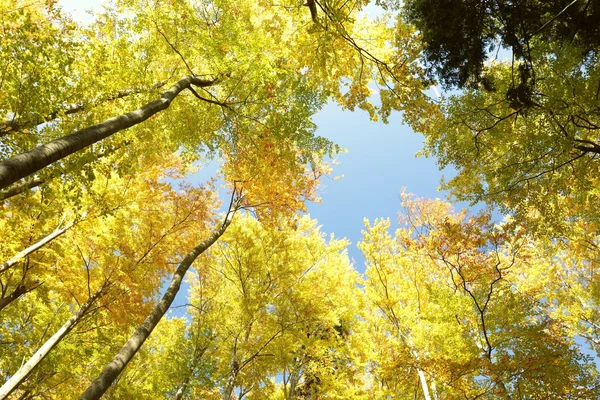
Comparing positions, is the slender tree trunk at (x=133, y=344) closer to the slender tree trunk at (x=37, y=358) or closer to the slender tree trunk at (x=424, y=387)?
the slender tree trunk at (x=37, y=358)

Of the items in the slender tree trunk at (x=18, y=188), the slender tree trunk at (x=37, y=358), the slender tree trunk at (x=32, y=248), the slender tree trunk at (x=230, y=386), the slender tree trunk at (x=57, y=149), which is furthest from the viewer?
the slender tree trunk at (x=230, y=386)

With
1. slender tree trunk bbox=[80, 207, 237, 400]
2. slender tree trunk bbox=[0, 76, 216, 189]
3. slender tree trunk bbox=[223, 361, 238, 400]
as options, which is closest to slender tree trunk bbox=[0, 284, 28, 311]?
slender tree trunk bbox=[80, 207, 237, 400]

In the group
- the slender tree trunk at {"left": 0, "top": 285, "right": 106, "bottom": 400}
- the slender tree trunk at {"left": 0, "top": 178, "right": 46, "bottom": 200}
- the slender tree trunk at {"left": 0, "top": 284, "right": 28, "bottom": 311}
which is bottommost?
the slender tree trunk at {"left": 0, "top": 285, "right": 106, "bottom": 400}

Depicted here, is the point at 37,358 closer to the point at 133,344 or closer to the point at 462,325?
the point at 133,344

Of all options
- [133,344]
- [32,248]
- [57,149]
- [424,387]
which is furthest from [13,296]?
[424,387]

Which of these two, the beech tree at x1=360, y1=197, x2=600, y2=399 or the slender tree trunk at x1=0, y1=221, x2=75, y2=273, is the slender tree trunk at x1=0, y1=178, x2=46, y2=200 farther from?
the beech tree at x1=360, y1=197, x2=600, y2=399

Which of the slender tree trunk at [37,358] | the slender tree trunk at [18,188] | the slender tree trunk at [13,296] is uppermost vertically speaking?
the slender tree trunk at [18,188]

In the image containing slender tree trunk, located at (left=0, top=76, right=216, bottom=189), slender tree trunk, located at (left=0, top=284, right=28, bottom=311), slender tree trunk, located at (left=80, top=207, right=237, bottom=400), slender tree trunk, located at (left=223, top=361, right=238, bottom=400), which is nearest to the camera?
slender tree trunk, located at (left=0, top=76, right=216, bottom=189)

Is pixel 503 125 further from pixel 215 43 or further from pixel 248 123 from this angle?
pixel 215 43

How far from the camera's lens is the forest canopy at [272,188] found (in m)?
4.69

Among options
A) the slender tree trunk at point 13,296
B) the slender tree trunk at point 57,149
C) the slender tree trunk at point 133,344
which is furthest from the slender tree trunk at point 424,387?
the slender tree trunk at point 13,296

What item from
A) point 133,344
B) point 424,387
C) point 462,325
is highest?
point 462,325

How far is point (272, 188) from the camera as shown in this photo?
7.60m

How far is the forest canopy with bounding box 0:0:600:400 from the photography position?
469 cm
